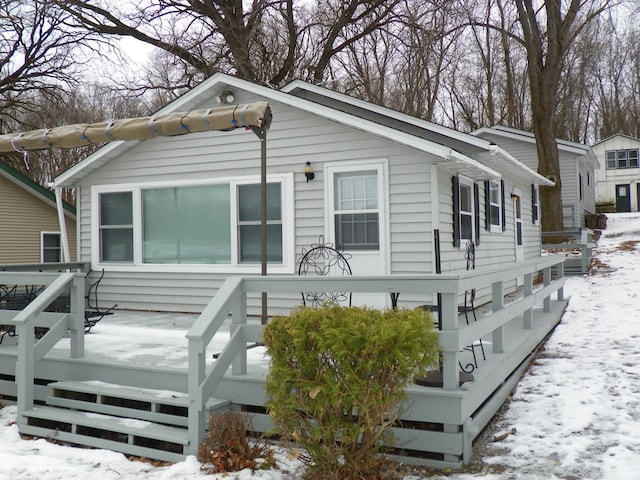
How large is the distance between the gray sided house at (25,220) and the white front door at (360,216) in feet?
32.1

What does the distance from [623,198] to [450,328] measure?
31.2 meters

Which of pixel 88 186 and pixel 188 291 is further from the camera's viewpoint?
pixel 88 186

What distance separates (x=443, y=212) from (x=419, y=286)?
406 cm

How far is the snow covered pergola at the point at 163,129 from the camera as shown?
5793 millimetres

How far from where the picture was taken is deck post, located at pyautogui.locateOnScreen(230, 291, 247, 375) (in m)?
4.39

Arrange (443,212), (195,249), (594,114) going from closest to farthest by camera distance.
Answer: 1. (443,212)
2. (195,249)
3. (594,114)

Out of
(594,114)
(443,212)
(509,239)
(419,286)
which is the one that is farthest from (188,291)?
(594,114)

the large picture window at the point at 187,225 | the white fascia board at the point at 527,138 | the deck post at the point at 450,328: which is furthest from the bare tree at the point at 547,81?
the deck post at the point at 450,328

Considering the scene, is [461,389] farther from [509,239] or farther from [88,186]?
[509,239]

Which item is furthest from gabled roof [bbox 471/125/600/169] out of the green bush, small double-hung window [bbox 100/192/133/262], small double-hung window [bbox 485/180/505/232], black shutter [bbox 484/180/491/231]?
the green bush

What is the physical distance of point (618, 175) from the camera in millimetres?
30531

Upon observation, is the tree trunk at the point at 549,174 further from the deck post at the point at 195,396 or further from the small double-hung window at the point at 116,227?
the deck post at the point at 195,396

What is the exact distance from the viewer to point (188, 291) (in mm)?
8883

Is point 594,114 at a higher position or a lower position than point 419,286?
higher
